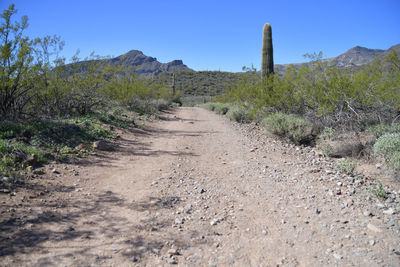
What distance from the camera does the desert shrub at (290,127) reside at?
709 centimetres

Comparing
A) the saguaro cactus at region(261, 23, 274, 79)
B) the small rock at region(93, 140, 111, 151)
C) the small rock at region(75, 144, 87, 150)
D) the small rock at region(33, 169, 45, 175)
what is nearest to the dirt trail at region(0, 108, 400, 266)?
the small rock at region(33, 169, 45, 175)

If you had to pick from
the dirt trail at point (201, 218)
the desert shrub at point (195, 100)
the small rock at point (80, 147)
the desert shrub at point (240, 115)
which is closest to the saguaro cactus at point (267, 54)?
the desert shrub at point (240, 115)

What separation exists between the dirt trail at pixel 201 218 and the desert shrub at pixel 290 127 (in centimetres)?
185

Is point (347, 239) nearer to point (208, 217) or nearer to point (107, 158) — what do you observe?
point (208, 217)

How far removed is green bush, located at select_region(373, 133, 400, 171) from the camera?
13.1 ft

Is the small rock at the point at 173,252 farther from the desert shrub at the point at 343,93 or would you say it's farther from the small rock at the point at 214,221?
the desert shrub at the point at 343,93

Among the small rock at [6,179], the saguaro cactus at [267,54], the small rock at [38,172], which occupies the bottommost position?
the small rock at [38,172]

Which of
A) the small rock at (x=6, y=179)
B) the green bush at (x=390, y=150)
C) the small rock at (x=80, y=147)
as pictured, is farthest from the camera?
the small rock at (x=80, y=147)

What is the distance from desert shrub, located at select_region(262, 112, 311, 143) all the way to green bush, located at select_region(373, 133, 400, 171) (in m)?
2.30

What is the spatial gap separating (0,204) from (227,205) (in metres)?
2.81

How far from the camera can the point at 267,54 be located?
1253cm

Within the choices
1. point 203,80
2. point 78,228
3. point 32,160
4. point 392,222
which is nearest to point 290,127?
point 392,222

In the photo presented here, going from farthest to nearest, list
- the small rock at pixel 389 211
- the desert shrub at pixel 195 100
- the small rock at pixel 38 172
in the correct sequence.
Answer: the desert shrub at pixel 195 100, the small rock at pixel 38 172, the small rock at pixel 389 211

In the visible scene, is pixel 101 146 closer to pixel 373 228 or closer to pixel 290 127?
pixel 290 127
